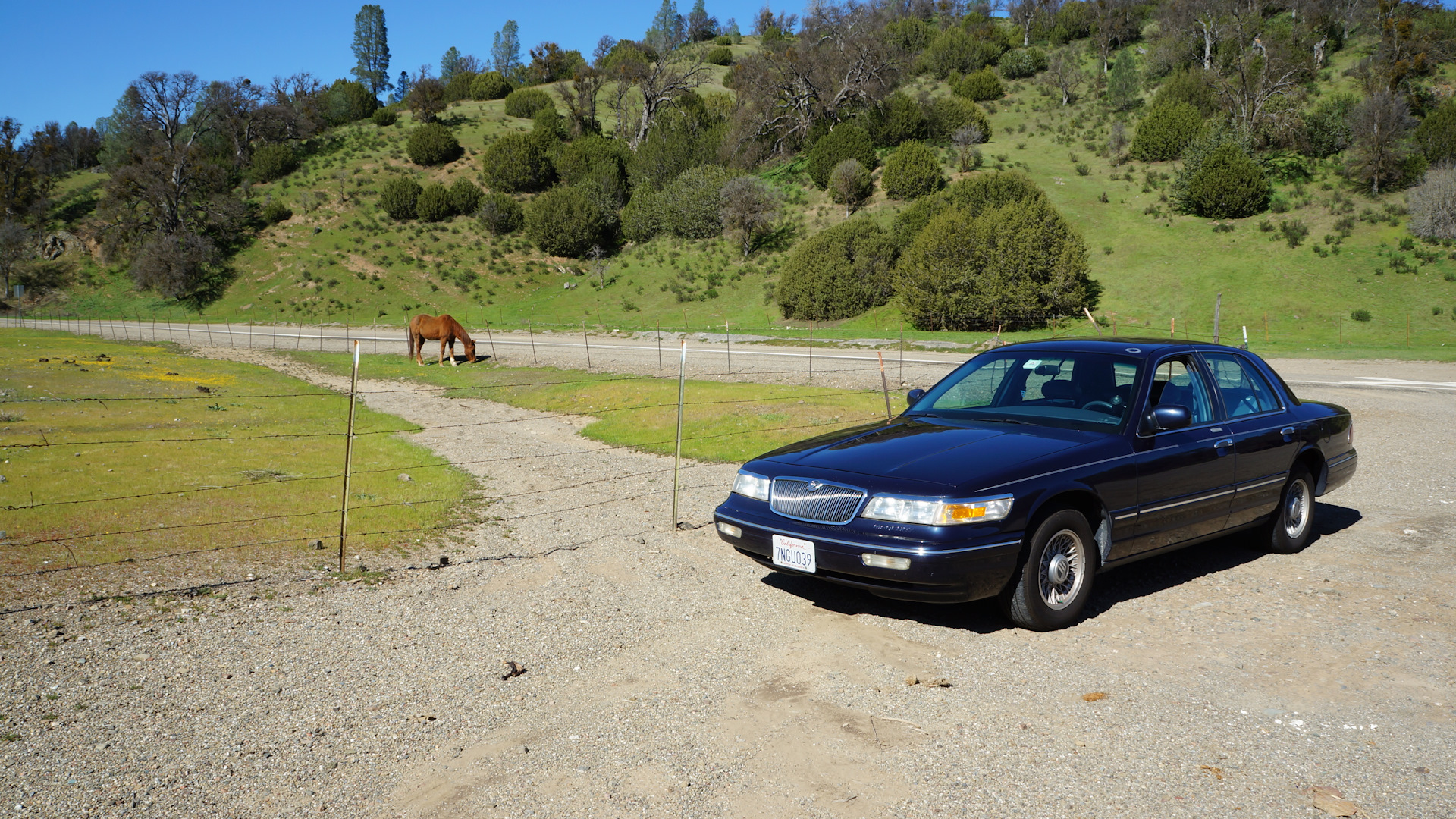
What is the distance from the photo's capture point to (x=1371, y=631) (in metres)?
5.55

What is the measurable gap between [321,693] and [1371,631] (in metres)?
6.05

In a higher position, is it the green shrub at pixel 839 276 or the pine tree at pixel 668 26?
the pine tree at pixel 668 26

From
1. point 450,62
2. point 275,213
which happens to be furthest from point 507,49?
point 275,213

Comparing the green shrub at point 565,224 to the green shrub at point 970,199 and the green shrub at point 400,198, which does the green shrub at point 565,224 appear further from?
the green shrub at point 970,199

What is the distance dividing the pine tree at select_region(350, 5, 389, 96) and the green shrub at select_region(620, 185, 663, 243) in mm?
89266

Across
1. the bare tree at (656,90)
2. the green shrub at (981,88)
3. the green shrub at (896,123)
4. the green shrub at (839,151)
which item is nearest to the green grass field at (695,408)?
the green shrub at (839,151)

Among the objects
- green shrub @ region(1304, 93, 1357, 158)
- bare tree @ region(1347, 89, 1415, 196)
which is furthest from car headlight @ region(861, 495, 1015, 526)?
green shrub @ region(1304, 93, 1357, 158)

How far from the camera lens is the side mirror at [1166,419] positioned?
19.0ft

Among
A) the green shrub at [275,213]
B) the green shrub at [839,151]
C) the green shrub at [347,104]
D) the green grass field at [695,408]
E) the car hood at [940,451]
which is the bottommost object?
the green grass field at [695,408]

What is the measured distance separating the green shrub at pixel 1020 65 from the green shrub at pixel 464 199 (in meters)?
47.3

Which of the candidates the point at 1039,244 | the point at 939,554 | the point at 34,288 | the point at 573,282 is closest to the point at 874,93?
the point at 573,282

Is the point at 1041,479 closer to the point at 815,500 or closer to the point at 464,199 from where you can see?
the point at 815,500

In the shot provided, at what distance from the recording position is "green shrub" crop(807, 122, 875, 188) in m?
61.2

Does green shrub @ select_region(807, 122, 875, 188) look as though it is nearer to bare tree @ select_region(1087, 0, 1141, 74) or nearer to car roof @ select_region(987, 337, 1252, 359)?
bare tree @ select_region(1087, 0, 1141, 74)
